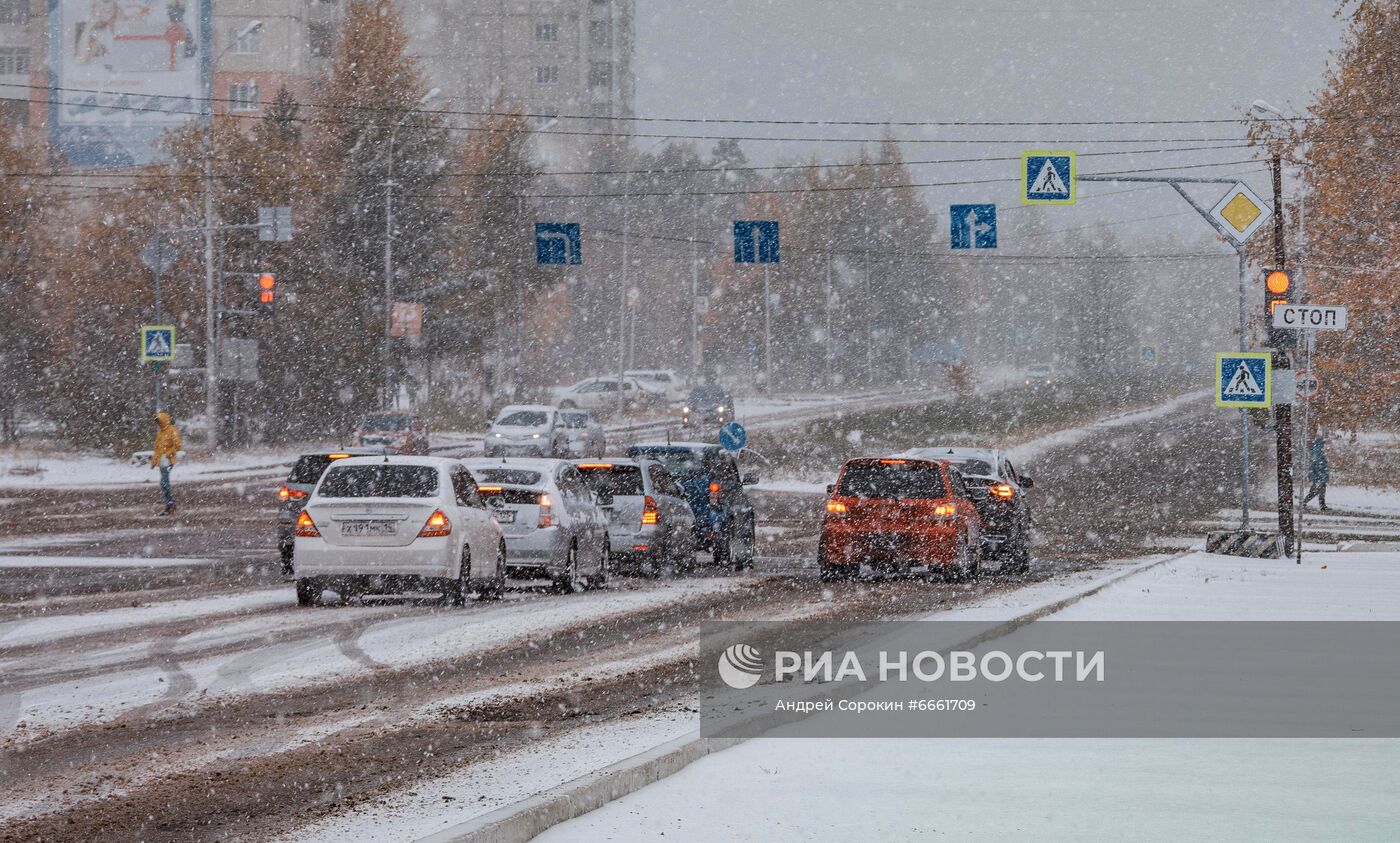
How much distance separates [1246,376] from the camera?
26688mm

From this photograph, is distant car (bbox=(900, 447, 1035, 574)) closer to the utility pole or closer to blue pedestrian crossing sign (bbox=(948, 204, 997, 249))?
the utility pole

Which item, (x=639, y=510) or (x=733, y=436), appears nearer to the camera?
(x=639, y=510)

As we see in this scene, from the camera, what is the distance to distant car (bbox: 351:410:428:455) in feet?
176

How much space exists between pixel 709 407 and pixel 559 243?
2196 centimetres

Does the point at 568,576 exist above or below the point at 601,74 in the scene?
below

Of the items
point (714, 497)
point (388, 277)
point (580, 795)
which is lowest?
point (580, 795)

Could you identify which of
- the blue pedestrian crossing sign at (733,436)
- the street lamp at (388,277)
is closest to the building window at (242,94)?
the street lamp at (388,277)

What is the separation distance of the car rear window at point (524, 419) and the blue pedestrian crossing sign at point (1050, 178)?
74.8 feet

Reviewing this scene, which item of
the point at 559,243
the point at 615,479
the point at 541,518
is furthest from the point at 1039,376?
the point at 541,518

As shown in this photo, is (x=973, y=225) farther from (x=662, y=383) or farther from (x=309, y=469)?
(x=662, y=383)

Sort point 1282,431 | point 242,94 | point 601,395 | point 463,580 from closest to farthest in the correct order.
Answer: point 463,580 < point 1282,431 < point 601,395 < point 242,94

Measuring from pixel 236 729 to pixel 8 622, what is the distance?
725 cm

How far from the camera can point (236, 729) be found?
10.4 metres

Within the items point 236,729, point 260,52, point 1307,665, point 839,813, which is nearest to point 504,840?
point 839,813
